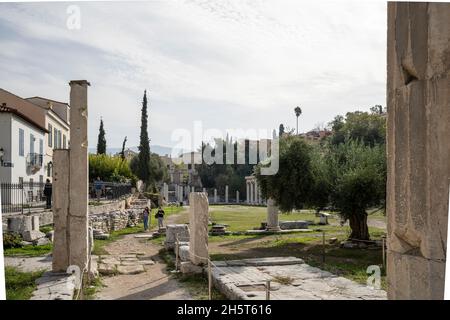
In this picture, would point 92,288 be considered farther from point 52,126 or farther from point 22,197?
point 52,126

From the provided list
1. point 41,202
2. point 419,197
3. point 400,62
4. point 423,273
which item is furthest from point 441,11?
point 41,202

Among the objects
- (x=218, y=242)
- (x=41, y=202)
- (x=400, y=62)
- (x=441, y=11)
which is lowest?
(x=218, y=242)

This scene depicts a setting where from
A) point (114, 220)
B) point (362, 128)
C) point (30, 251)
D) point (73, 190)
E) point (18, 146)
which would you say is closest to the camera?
point (73, 190)

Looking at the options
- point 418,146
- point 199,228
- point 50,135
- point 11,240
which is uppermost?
point 50,135

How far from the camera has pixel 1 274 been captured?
4.89 meters

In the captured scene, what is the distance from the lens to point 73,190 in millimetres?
10773

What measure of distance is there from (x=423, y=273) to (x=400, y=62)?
1.82 metres

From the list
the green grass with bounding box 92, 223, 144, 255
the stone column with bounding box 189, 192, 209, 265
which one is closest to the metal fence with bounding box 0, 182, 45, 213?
the green grass with bounding box 92, 223, 144, 255

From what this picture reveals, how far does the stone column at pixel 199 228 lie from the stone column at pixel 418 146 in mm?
8690

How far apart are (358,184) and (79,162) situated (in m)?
10.9

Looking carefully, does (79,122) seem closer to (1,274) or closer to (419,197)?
(1,274)

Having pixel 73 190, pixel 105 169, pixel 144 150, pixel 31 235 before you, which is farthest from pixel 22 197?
pixel 144 150
